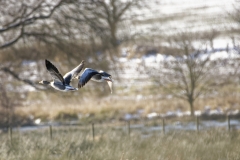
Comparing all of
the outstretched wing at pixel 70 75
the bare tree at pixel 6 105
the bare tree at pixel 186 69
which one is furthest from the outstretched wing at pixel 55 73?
the bare tree at pixel 186 69

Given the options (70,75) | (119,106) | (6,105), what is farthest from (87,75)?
(119,106)

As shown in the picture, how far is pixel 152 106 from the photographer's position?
28797 millimetres

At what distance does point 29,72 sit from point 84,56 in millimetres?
2335

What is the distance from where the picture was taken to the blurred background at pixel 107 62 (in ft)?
67.3

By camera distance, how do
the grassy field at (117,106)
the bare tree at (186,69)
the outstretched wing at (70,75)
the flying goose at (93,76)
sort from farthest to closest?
the grassy field at (117,106), the bare tree at (186,69), the outstretched wing at (70,75), the flying goose at (93,76)

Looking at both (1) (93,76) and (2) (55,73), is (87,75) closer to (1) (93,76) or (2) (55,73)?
(1) (93,76)

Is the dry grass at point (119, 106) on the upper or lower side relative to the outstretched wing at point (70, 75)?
lower

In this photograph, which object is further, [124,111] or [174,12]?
[174,12]

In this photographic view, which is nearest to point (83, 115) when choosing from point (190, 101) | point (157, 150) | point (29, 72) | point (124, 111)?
point (124, 111)

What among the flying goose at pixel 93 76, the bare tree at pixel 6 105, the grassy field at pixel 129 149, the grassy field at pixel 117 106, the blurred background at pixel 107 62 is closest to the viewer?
the flying goose at pixel 93 76

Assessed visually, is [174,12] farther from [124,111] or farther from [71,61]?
[71,61]

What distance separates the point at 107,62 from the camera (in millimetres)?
21297

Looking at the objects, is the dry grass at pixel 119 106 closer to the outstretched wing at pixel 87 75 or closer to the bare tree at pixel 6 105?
the bare tree at pixel 6 105

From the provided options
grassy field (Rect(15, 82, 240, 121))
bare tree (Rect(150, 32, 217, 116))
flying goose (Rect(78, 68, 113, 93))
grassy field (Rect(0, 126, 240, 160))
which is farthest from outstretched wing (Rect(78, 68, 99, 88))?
grassy field (Rect(15, 82, 240, 121))
